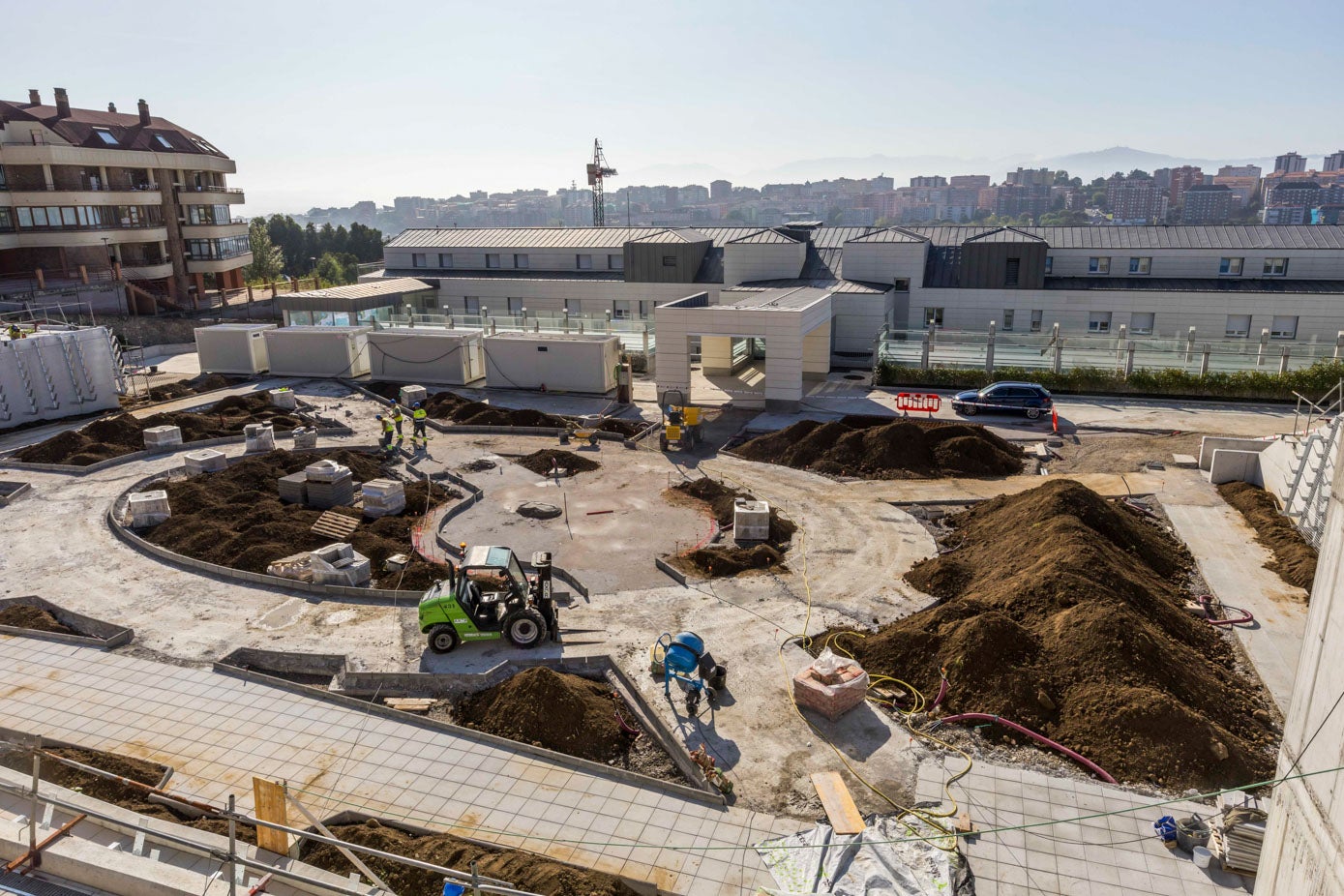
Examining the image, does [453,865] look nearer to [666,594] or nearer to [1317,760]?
[666,594]

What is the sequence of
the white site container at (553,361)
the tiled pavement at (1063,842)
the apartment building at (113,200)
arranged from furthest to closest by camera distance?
the apartment building at (113,200)
the white site container at (553,361)
the tiled pavement at (1063,842)

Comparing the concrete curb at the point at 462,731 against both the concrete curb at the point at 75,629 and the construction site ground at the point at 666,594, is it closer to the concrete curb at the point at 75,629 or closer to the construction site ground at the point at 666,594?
the construction site ground at the point at 666,594

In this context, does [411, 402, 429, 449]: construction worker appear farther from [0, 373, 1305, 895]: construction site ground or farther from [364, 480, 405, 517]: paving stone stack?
[364, 480, 405, 517]: paving stone stack

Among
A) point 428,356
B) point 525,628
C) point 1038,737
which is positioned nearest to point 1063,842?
point 1038,737

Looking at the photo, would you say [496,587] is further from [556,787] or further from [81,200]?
[81,200]

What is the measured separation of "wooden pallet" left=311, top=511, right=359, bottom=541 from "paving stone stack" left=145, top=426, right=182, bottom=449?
11.0 m

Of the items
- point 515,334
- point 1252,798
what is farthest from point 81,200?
point 1252,798

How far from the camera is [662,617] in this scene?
17469 mm

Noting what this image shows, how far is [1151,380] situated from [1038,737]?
2777cm

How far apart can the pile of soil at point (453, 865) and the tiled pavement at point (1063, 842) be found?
4.67 metres

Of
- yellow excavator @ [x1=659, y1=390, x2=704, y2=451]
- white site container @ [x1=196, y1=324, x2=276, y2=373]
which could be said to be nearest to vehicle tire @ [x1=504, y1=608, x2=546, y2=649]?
yellow excavator @ [x1=659, y1=390, x2=704, y2=451]

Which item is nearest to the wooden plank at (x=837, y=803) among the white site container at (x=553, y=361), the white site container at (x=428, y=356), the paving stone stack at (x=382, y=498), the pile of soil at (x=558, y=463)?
the paving stone stack at (x=382, y=498)

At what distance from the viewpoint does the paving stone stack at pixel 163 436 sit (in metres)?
29.2

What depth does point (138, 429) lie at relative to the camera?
3091 cm
